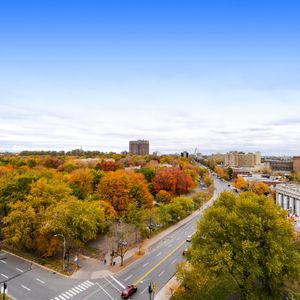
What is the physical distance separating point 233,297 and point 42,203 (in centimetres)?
2953

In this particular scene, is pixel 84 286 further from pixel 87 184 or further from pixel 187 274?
pixel 87 184

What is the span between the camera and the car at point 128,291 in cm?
2698

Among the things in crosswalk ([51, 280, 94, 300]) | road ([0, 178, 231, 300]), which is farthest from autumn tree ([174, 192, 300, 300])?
crosswalk ([51, 280, 94, 300])

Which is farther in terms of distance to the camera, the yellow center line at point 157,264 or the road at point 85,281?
the yellow center line at point 157,264

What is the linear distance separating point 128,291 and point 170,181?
50.7 metres

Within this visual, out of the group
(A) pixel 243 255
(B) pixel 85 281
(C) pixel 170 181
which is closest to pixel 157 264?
(B) pixel 85 281

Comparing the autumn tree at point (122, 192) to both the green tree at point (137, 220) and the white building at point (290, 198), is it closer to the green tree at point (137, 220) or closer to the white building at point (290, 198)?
the green tree at point (137, 220)

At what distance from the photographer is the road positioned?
1091 inches

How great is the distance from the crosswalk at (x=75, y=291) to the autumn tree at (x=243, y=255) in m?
10.7

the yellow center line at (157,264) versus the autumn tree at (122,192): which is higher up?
the autumn tree at (122,192)

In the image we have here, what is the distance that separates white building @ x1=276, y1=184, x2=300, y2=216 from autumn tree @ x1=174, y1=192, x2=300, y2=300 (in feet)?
137

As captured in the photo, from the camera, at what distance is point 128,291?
27281 millimetres

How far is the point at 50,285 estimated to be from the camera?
2978cm

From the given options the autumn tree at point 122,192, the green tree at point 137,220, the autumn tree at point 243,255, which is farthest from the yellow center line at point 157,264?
the autumn tree at point 122,192
